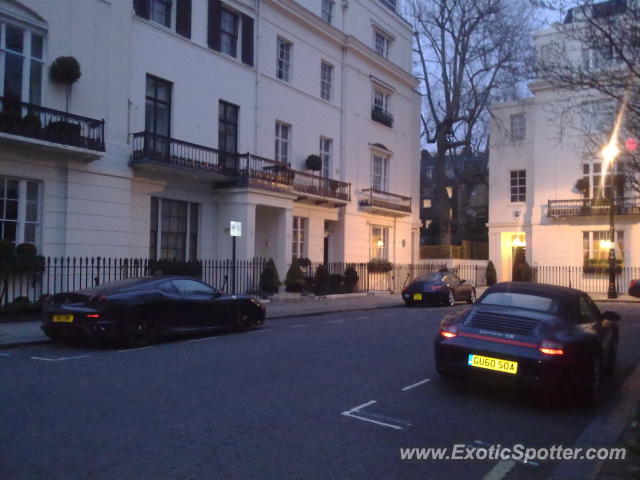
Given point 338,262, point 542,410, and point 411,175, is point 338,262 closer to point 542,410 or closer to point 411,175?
point 411,175

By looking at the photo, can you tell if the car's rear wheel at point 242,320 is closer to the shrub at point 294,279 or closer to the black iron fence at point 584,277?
the shrub at point 294,279

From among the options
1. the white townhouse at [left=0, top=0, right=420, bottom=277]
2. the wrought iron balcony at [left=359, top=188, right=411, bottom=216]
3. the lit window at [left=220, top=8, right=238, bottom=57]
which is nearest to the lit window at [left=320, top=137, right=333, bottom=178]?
the white townhouse at [left=0, top=0, right=420, bottom=277]

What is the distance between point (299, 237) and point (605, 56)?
16085 mm

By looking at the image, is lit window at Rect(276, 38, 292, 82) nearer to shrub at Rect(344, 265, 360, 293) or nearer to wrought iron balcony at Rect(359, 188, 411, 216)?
wrought iron balcony at Rect(359, 188, 411, 216)

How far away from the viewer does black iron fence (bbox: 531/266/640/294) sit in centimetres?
3178

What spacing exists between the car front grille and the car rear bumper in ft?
0.96

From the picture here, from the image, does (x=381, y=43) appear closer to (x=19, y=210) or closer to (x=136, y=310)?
(x=19, y=210)

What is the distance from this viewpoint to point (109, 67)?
18.0 metres

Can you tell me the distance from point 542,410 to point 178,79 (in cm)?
1711

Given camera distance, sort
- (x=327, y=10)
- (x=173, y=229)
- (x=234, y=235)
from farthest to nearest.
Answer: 1. (x=327, y=10)
2. (x=173, y=229)
3. (x=234, y=235)

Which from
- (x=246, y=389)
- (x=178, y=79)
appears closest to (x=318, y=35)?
(x=178, y=79)

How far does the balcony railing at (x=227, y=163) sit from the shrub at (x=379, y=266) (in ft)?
15.3

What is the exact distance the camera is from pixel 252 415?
20.6 feet

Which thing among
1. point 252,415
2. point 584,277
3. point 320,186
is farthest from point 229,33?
point 584,277
